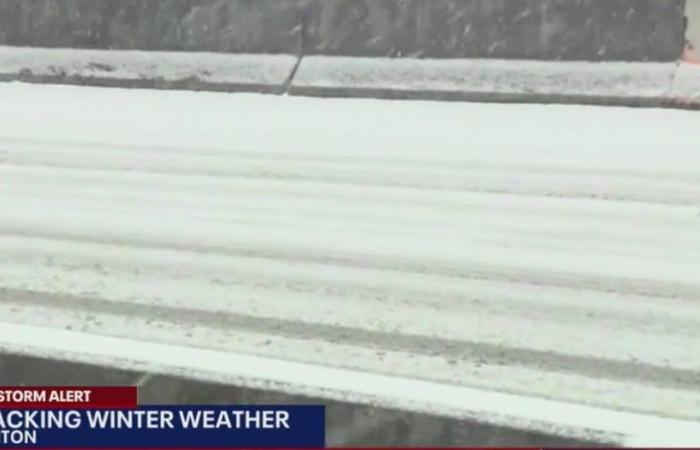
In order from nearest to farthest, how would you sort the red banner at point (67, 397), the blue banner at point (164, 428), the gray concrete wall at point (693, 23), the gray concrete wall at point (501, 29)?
the blue banner at point (164, 428), the red banner at point (67, 397), the gray concrete wall at point (693, 23), the gray concrete wall at point (501, 29)

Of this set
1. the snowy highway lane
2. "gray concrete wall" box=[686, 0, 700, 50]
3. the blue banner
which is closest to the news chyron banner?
the blue banner

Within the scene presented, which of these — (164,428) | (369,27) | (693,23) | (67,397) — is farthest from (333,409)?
(369,27)

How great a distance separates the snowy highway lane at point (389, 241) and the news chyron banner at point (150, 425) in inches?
26.5

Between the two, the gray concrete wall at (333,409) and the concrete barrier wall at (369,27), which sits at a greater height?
the concrete barrier wall at (369,27)

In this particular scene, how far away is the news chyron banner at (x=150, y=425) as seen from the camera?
3430 millimetres

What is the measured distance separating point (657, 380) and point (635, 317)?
0.73m

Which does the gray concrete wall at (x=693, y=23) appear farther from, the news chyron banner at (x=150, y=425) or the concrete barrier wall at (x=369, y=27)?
the news chyron banner at (x=150, y=425)

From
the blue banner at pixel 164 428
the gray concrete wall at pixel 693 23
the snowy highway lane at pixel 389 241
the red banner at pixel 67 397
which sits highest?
the gray concrete wall at pixel 693 23

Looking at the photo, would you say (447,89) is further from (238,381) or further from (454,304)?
(238,381)

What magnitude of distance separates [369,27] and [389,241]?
5.39 metres

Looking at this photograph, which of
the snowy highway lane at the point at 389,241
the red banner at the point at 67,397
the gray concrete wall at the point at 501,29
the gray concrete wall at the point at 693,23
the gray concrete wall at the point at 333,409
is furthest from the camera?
the gray concrete wall at the point at 501,29

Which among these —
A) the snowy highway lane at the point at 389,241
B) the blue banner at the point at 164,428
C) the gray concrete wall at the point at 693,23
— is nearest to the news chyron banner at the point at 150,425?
the blue banner at the point at 164,428

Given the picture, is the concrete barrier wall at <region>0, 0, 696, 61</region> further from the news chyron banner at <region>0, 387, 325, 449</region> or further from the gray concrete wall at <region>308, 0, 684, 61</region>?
the news chyron banner at <region>0, 387, 325, 449</region>

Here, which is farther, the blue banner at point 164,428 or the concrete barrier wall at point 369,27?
the concrete barrier wall at point 369,27
